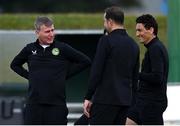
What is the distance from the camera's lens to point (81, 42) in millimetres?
13977

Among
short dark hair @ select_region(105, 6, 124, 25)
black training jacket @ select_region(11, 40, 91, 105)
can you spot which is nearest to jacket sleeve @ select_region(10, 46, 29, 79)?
black training jacket @ select_region(11, 40, 91, 105)

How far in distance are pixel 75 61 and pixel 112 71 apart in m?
0.71

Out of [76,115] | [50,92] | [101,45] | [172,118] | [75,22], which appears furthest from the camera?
[75,22]

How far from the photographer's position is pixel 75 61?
7.22 m

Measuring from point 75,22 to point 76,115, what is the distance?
14.9 ft

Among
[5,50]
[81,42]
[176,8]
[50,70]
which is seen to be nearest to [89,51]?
[81,42]

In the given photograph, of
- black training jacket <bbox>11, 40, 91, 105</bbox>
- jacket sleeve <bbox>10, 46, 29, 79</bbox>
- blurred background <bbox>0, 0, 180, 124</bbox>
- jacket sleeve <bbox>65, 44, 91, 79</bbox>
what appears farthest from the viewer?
blurred background <bbox>0, 0, 180, 124</bbox>

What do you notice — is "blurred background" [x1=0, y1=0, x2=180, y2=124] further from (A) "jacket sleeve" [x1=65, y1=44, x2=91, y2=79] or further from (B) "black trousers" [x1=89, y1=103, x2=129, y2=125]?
(B) "black trousers" [x1=89, y1=103, x2=129, y2=125]

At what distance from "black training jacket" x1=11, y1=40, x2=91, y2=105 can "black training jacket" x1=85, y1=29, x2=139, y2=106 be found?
517 millimetres

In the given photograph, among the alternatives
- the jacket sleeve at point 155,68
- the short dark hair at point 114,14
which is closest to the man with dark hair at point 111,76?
the short dark hair at point 114,14

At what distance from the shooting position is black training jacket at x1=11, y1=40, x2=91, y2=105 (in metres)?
7.00

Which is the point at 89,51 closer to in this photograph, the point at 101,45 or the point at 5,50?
the point at 5,50

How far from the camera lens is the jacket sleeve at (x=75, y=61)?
7.16 m

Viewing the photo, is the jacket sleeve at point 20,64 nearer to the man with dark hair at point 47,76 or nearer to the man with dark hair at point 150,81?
the man with dark hair at point 47,76
